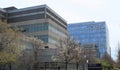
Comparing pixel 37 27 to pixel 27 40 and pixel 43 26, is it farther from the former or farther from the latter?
pixel 27 40

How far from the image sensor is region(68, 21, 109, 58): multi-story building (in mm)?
168250

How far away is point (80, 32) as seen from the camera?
577 ft

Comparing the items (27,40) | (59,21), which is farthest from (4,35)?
(59,21)

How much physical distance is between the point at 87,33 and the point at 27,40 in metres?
114

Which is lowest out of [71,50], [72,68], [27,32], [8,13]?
[72,68]

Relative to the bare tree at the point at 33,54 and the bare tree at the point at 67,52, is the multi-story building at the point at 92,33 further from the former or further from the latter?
the bare tree at the point at 67,52

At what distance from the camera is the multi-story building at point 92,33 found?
16825 cm

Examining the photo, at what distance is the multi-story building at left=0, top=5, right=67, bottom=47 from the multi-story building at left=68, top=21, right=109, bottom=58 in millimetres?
69150

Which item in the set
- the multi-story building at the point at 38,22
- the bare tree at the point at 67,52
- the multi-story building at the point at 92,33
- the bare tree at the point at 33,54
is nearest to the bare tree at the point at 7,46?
the bare tree at the point at 33,54

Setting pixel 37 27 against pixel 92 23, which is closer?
pixel 37 27

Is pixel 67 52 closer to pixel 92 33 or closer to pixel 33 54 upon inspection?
pixel 33 54

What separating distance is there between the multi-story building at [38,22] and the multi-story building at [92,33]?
69150 millimetres

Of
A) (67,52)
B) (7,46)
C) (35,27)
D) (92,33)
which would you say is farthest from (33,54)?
(92,33)

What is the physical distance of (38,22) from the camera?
90750mm
